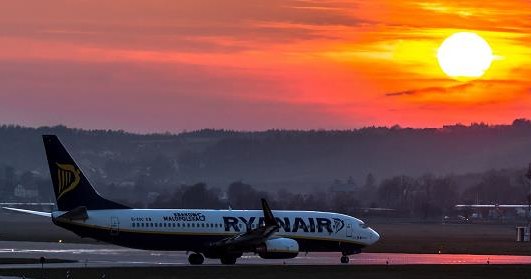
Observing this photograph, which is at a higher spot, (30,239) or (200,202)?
(200,202)

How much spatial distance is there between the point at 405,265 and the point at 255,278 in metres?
Answer: 13.7

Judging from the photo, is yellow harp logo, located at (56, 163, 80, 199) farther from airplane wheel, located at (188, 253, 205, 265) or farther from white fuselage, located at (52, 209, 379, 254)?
airplane wheel, located at (188, 253, 205, 265)

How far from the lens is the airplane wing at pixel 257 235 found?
79.9 metres

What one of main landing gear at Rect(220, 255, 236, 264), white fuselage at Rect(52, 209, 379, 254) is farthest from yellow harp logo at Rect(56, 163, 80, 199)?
main landing gear at Rect(220, 255, 236, 264)

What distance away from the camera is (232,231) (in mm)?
82312

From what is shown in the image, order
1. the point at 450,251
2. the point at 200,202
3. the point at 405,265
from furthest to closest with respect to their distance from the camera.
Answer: the point at 200,202, the point at 450,251, the point at 405,265

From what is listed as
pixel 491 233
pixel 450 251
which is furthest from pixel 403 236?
pixel 450 251

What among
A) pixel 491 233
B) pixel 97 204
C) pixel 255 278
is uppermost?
pixel 491 233

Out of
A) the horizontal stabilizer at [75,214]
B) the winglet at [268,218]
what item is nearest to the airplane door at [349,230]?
the winglet at [268,218]

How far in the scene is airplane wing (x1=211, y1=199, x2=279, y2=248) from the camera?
262 ft

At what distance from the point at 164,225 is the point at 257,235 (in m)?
5.32

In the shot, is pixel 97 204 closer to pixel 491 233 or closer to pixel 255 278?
pixel 255 278

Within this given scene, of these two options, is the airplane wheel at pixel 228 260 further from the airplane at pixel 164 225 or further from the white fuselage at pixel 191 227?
the white fuselage at pixel 191 227

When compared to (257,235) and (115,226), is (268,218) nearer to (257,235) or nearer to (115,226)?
(257,235)
